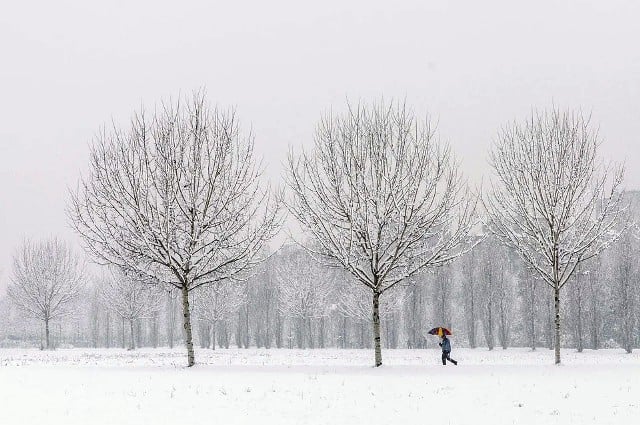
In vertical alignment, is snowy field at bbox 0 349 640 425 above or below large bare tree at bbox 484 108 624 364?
below

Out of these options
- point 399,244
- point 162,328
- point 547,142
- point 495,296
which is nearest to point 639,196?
point 495,296

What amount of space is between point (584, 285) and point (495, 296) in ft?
28.2

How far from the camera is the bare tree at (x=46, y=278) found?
48.2 meters

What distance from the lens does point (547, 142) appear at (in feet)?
73.6

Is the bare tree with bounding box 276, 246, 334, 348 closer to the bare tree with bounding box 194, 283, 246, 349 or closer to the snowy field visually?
the bare tree with bounding box 194, 283, 246, 349

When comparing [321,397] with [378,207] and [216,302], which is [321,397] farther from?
[216,302]

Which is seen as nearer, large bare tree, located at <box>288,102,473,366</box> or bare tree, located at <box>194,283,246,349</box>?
large bare tree, located at <box>288,102,473,366</box>

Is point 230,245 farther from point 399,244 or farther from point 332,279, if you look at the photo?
point 332,279

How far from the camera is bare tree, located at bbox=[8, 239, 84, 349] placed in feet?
158

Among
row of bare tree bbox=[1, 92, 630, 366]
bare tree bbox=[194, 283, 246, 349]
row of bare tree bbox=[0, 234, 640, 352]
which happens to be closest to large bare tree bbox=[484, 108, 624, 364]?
row of bare tree bbox=[1, 92, 630, 366]

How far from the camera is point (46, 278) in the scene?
48.5 meters

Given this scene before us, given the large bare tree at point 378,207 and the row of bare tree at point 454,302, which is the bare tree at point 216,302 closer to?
the row of bare tree at point 454,302

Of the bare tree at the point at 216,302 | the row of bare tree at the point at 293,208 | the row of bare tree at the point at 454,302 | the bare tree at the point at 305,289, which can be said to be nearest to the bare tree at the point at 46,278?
the row of bare tree at the point at 454,302

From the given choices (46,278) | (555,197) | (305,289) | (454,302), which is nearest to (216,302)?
(305,289)
